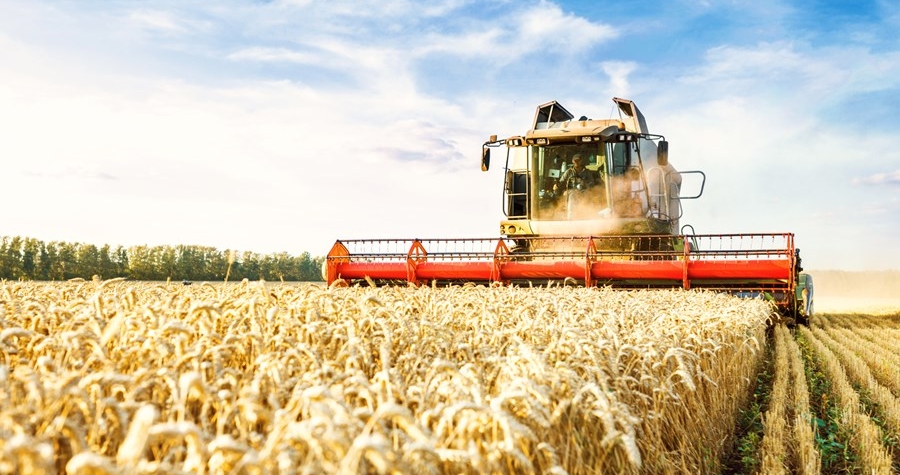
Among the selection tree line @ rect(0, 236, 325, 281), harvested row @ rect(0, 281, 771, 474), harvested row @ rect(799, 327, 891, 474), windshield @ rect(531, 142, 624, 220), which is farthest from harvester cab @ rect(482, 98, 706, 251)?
tree line @ rect(0, 236, 325, 281)

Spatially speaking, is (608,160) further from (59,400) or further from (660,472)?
(59,400)

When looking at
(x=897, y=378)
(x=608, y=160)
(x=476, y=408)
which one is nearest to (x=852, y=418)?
(x=897, y=378)

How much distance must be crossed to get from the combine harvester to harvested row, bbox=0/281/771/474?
22.4ft

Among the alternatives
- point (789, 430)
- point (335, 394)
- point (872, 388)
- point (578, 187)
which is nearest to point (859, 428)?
point (789, 430)

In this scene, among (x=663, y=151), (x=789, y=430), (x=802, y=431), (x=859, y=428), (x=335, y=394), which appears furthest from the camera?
(x=663, y=151)

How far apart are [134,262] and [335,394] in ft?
164

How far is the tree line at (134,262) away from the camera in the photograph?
43.5m

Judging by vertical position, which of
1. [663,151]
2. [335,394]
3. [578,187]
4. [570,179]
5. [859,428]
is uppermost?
[663,151]

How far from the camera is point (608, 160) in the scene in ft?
40.8

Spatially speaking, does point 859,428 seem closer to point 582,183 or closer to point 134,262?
point 582,183

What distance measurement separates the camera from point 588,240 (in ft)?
38.9

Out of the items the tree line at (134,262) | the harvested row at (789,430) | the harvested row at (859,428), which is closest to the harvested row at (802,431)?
the harvested row at (789,430)

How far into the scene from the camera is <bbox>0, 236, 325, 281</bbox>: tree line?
143ft

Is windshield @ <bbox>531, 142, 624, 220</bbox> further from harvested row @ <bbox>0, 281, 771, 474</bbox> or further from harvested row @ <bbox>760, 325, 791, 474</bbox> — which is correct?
harvested row @ <bbox>0, 281, 771, 474</bbox>
